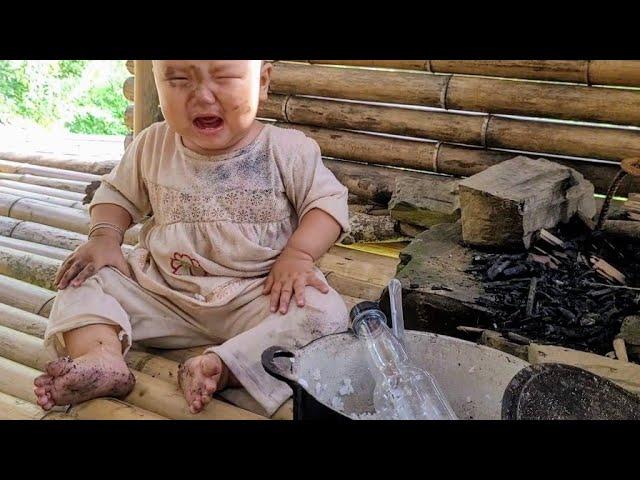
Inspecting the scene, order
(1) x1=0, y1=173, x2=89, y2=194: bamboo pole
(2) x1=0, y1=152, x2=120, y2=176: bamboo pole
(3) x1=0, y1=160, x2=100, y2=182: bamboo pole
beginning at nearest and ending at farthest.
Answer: (1) x1=0, y1=173, x2=89, y2=194: bamboo pole
(3) x1=0, y1=160, x2=100, y2=182: bamboo pole
(2) x1=0, y1=152, x2=120, y2=176: bamboo pole

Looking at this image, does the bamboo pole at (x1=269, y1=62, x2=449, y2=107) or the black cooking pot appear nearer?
the black cooking pot

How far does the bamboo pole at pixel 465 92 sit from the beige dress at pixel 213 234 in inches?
54.0

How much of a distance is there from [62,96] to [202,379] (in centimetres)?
552

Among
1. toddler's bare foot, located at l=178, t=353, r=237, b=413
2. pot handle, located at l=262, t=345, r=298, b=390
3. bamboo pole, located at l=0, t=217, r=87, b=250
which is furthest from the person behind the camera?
bamboo pole, located at l=0, t=217, r=87, b=250

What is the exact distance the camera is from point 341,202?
158 centimetres

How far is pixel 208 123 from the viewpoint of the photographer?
55.4 inches

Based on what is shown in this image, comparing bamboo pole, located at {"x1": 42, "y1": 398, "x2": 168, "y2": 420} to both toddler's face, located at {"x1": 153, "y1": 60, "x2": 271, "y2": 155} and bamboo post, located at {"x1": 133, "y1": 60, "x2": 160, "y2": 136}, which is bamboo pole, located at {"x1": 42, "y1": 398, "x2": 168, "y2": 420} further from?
bamboo post, located at {"x1": 133, "y1": 60, "x2": 160, "y2": 136}

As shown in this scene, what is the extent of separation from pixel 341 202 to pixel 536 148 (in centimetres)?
139

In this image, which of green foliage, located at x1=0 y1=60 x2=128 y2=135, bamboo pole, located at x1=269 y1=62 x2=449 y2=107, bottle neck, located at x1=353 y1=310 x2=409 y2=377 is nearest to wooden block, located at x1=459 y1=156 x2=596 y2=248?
bamboo pole, located at x1=269 y1=62 x2=449 y2=107

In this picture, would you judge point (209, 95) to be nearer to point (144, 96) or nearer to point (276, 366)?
point (276, 366)

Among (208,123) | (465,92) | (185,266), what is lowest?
(185,266)

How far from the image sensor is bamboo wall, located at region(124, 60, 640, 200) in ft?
8.55

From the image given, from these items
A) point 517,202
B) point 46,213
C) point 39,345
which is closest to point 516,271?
point 517,202

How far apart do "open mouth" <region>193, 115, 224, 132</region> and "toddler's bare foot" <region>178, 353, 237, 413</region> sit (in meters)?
0.42
